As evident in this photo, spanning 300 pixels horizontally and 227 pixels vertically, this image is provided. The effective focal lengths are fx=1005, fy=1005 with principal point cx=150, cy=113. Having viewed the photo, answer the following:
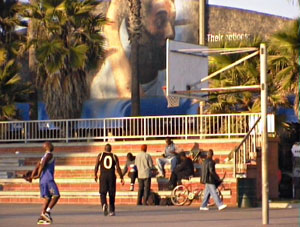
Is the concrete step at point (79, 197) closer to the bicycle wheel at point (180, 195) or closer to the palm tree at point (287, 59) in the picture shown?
Answer: the bicycle wheel at point (180, 195)

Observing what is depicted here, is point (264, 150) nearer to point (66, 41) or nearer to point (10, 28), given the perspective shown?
point (66, 41)

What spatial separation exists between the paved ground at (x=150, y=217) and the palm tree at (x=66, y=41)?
9233mm

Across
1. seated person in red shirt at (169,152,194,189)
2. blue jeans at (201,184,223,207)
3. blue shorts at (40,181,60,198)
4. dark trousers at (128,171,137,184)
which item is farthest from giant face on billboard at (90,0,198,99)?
blue shorts at (40,181,60,198)

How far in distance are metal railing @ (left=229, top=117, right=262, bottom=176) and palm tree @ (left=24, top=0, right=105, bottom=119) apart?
8482mm

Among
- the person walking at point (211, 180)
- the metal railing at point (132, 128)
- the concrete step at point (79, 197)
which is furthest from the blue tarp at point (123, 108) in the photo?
the person walking at point (211, 180)

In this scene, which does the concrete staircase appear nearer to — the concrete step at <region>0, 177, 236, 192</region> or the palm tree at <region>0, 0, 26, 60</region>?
the concrete step at <region>0, 177, 236, 192</region>

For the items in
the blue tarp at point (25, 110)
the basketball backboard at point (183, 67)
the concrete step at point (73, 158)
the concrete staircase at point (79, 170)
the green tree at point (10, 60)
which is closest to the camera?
the basketball backboard at point (183, 67)

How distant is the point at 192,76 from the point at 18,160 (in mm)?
11362

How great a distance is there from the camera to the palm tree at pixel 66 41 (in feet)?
123

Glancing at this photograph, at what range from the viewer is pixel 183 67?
24.8 metres

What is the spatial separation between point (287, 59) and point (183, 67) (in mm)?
8580

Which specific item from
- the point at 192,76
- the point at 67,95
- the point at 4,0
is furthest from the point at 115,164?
the point at 4,0

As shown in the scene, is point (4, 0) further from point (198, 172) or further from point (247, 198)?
point (247, 198)

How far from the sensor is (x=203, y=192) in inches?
1136
